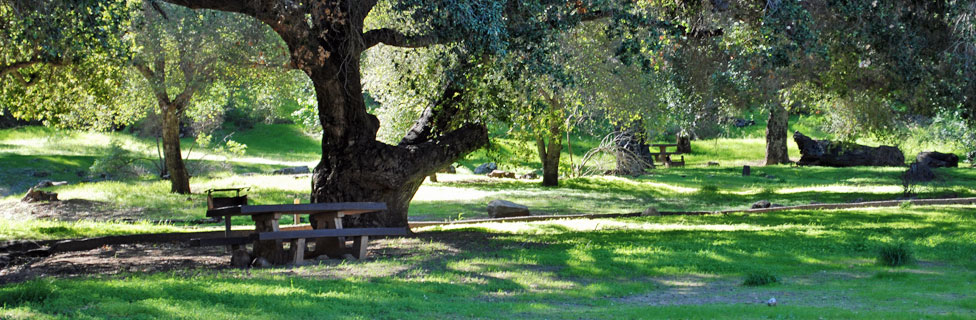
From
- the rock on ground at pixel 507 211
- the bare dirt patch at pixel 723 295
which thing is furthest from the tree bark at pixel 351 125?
the bare dirt patch at pixel 723 295

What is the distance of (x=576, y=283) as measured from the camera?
383 inches

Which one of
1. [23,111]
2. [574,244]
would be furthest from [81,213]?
[574,244]

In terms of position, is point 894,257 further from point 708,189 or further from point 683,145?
point 683,145

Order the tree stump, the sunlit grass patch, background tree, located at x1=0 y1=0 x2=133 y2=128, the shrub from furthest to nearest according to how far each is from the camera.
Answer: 1. the tree stump
2. the shrub
3. the sunlit grass patch
4. background tree, located at x1=0 y1=0 x2=133 y2=128

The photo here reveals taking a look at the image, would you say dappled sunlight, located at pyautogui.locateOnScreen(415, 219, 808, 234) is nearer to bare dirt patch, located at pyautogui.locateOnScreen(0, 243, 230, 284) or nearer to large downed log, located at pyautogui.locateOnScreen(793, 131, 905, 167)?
bare dirt patch, located at pyautogui.locateOnScreen(0, 243, 230, 284)

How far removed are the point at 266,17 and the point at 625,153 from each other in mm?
24529

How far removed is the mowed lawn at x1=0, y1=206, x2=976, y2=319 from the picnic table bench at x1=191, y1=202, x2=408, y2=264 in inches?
16.4

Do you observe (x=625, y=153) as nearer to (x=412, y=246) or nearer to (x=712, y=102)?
(x=712, y=102)

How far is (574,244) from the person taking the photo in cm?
1341

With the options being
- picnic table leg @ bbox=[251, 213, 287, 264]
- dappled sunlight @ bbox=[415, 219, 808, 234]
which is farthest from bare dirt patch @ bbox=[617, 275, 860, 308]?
dappled sunlight @ bbox=[415, 219, 808, 234]

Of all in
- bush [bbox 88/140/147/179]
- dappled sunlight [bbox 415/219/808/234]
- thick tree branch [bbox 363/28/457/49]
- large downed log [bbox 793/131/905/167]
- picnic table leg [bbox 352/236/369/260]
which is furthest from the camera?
large downed log [bbox 793/131/905/167]

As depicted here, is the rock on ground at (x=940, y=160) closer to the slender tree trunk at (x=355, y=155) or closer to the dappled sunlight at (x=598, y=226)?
the dappled sunlight at (x=598, y=226)

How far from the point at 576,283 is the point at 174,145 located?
2050 centimetres

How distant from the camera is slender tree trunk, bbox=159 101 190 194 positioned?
86.2ft
